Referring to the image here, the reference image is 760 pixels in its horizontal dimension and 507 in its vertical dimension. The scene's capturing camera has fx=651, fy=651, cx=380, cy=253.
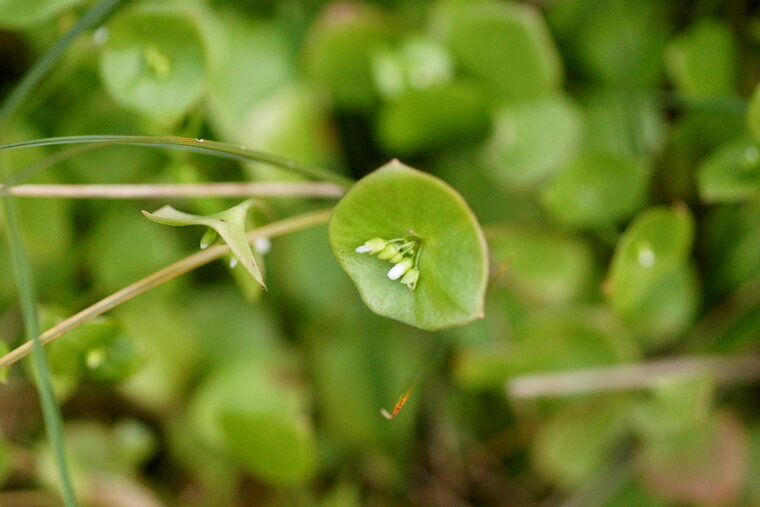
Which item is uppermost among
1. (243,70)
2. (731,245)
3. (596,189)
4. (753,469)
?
(243,70)

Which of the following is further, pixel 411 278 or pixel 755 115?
pixel 755 115

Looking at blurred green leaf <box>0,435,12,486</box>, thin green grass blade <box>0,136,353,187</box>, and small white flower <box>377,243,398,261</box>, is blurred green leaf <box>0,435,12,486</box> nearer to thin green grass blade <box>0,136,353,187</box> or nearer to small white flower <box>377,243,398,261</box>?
thin green grass blade <box>0,136,353,187</box>

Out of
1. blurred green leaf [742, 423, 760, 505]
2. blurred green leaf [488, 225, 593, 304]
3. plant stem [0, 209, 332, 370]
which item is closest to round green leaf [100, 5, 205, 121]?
plant stem [0, 209, 332, 370]

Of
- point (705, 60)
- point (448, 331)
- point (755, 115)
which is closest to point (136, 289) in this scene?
point (448, 331)

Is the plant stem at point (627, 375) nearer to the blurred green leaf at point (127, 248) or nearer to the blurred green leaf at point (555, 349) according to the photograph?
the blurred green leaf at point (555, 349)

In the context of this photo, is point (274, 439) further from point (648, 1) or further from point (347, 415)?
point (648, 1)

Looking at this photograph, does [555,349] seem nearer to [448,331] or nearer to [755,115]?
[448,331]
